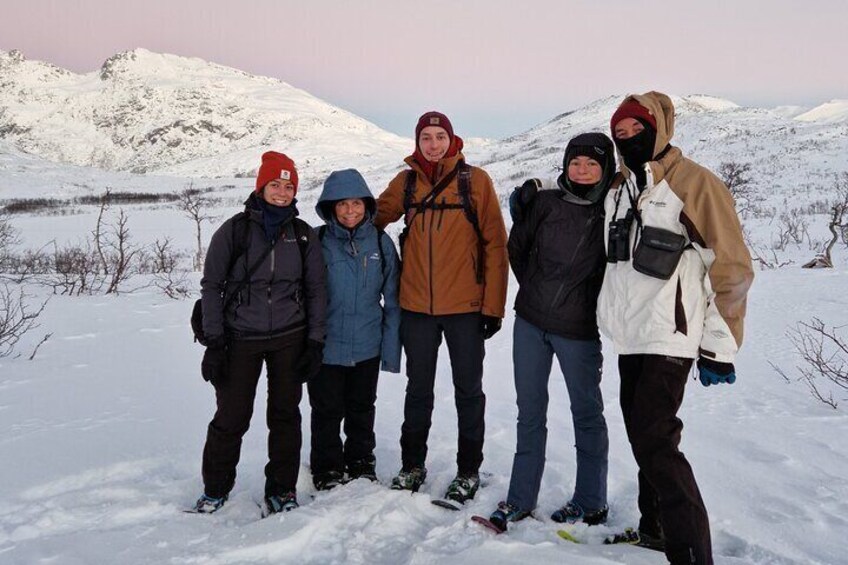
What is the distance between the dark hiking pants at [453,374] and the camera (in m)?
2.85

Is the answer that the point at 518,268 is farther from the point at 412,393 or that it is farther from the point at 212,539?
the point at 212,539

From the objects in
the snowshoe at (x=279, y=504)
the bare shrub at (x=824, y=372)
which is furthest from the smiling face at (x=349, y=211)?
the bare shrub at (x=824, y=372)

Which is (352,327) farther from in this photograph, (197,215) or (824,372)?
(197,215)

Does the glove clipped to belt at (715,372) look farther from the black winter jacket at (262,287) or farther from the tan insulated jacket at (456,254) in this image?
the black winter jacket at (262,287)

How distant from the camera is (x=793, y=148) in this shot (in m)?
30.1

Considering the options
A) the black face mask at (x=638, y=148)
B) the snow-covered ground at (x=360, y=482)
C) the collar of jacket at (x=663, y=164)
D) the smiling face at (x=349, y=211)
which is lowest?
the snow-covered ground at (x=360, y=482)

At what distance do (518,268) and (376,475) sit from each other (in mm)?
1453

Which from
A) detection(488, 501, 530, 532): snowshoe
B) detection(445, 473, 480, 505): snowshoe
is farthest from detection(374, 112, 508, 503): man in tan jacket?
detection(488, 501, 530, 532): snowshoe

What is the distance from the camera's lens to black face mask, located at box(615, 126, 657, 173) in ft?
7.13

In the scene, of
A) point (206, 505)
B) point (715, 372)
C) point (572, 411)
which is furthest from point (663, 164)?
point (206, 505)

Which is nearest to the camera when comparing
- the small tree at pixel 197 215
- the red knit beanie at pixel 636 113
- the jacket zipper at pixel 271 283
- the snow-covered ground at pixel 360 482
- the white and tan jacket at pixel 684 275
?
the white and tan jacket at pixel 684 275

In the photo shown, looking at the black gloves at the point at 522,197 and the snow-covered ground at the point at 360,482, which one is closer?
the snow-covered ground at the point at 360,482

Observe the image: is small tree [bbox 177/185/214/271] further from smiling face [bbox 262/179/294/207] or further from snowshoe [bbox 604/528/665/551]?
snowshoe [bbox 604/528/665/551]

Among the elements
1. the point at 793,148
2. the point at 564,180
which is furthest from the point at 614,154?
the point at 793,148
